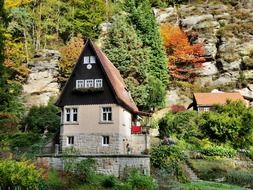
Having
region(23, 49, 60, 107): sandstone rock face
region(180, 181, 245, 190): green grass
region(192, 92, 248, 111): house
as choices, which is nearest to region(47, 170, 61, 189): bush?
region(180, 181, 245, 190): green grass

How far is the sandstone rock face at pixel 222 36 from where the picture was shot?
67750mm

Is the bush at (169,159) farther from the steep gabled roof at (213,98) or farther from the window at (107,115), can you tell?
the steep gabled roof at (213,98)

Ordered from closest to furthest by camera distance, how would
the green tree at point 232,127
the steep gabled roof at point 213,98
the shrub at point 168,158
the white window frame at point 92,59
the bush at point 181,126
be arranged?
the shrub at point 168,158
the white window frame at point 92,59
the green tree at point 232,127
the bush at point 181,126
the steep gabled roof at point 213,98

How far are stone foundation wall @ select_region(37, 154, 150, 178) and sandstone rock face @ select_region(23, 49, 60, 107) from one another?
2635 centimetres

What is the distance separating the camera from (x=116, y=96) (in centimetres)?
3809

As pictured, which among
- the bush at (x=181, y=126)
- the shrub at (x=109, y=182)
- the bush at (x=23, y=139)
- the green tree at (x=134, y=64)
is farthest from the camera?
the green tree at (x=134, y=64)

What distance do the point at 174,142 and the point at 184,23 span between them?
40.3 metres

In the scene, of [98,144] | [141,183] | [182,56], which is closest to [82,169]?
[141,183]

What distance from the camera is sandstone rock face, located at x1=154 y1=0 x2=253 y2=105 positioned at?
6775 cm

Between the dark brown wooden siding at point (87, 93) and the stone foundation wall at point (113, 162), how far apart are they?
7330mm

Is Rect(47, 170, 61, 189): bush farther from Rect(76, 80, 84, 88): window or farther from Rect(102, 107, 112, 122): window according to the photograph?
Rect(76, 80, 84, 88): window

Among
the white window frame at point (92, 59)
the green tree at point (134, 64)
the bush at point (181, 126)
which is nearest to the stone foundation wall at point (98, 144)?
the white window frame at point (92, 59)

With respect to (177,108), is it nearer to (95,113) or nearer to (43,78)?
(43,78)

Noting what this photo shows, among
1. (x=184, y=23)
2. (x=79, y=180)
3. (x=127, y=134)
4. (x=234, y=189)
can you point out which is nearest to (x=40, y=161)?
(x=79, y=180)
